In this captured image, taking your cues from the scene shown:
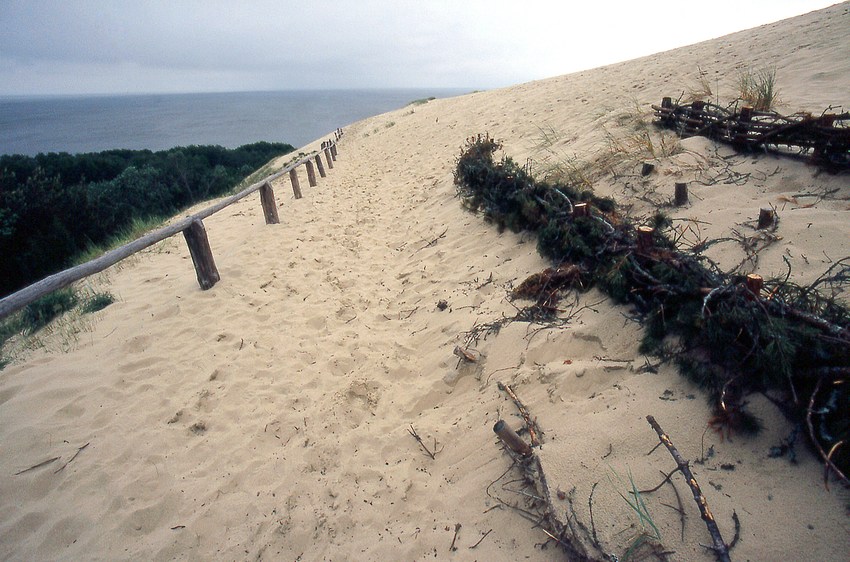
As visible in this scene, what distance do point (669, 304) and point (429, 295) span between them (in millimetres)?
2310

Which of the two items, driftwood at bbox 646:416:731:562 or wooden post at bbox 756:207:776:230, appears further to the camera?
wooden post at bbox 756:207:776:230

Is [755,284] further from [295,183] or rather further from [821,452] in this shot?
[295,183]

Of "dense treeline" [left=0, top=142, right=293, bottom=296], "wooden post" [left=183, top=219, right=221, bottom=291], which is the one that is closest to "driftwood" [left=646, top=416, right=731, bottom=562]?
"wooden post" [left=183, top=219, right=221, bottom=291]

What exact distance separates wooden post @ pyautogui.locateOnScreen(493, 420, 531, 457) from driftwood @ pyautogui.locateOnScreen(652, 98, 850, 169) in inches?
134

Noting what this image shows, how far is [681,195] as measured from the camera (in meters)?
3.58

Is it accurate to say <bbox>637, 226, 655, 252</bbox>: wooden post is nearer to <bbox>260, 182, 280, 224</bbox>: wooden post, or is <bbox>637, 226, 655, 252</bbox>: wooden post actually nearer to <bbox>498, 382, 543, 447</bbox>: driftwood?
<bbox>498, 382, 543, 447</bbox>: driftwood

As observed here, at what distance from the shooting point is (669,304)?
7.52ft

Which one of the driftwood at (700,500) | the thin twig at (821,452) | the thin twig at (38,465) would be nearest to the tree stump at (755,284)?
the thin twig at (821,452)

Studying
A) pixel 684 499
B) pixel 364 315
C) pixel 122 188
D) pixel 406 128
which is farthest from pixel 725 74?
pixel 122 188

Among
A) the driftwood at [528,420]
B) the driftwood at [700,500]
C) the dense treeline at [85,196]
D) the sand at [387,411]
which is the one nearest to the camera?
the driftwood at [700,500]

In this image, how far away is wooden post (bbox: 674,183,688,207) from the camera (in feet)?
11.7

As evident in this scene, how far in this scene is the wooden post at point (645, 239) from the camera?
254cm

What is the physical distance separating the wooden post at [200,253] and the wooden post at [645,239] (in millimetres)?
4041

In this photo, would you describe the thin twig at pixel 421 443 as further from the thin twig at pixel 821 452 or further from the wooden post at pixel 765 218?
the wooden post at pixel 765 218
